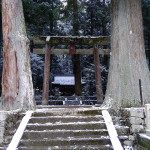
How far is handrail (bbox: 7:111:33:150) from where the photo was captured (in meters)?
3.66

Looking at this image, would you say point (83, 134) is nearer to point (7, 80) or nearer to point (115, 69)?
point (115, 69)

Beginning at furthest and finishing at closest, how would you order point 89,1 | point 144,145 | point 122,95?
point 89,1 < point 122,95 < point 144,145

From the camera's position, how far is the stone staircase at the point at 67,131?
3.90m

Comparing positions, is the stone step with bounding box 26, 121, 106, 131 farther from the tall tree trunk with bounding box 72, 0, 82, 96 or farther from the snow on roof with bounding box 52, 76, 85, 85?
the snow on roof with bounding box 52, 76, 85, 85

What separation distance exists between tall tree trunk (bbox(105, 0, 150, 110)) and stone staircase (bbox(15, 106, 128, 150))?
0.84m

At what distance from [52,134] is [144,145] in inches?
74.0

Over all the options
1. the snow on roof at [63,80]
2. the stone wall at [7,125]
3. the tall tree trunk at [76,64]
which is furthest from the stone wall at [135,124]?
the snow on roof at [63,80]

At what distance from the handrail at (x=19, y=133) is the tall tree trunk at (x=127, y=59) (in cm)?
218

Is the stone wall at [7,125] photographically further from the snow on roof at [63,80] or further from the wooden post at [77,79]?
the snow on roof at [63,80]

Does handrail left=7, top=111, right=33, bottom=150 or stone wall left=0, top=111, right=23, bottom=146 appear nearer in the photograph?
handrail left=7, top=111, right=33, bottom=150

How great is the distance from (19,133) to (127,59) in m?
3.32

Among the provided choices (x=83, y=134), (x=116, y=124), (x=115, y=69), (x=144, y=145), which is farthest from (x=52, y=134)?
(x=115, y=69)

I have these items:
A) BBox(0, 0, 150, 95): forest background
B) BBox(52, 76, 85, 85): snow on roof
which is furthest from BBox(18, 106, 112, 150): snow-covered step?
BBox(52, 76, 85, 85): snow on roof

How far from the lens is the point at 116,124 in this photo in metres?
4.60
